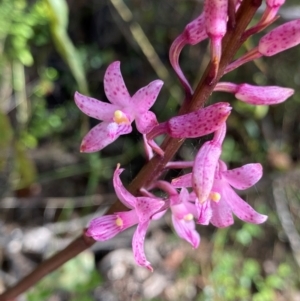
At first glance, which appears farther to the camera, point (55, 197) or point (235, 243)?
point (235, 243)

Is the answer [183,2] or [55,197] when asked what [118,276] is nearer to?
[55,197]

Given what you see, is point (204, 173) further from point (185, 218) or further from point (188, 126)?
point (185, 218)

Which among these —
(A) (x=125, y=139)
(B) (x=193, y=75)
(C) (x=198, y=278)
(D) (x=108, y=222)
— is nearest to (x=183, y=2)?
(B) (x=193, y=75)

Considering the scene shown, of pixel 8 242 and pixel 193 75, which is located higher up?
pixel 8 242

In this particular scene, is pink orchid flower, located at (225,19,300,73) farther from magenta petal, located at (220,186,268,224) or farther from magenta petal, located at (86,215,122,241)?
magenta petal, located at (86,215,122,241)

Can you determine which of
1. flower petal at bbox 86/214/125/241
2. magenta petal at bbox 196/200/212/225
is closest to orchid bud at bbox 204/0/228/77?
magenta petal at bbox 196/200/212/225

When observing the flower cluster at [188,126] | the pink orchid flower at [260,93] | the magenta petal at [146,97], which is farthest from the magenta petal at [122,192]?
the pink orchid flower at [260,93]

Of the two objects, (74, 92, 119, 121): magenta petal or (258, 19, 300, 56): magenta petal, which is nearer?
(258, 19, 300, 56): magenta petal
